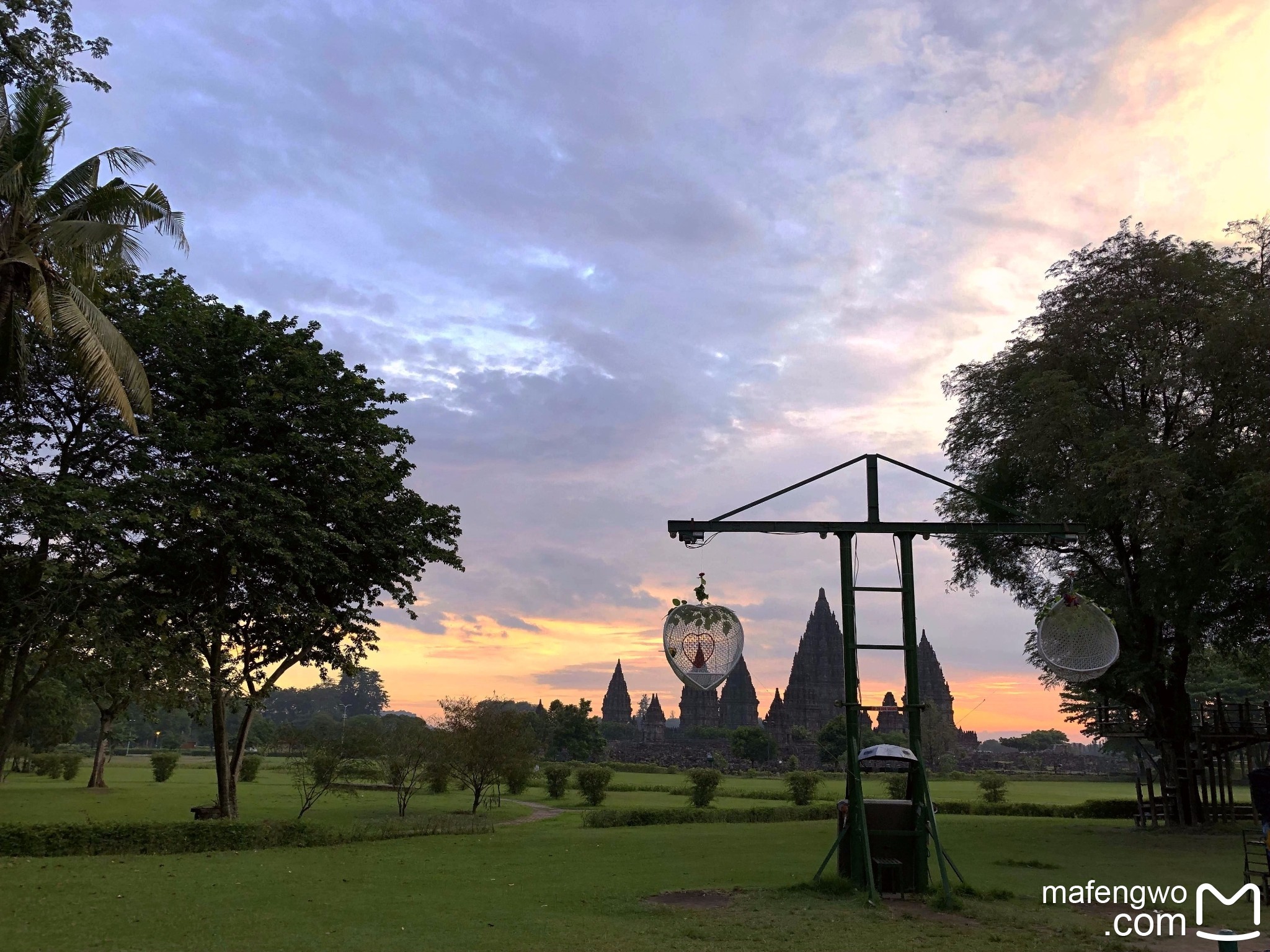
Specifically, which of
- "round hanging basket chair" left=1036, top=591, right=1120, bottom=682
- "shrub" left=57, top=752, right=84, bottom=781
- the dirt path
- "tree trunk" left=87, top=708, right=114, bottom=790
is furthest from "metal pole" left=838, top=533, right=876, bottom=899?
"shrub" left=57, top=752, right=84, bottom=781

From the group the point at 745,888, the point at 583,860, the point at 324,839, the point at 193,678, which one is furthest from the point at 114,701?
the point at 745,888

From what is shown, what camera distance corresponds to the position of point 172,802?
3269 cm

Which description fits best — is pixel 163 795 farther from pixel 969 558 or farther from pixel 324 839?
pixel 969 558

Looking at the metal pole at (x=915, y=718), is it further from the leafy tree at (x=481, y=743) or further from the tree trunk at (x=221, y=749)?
the leafy tree at (x=481, y=743)

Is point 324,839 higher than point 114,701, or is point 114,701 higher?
point 114,701

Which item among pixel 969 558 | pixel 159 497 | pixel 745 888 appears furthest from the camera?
pixel 969 558

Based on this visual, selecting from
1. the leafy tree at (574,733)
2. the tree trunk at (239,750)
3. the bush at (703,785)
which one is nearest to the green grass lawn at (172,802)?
the tree trunk at (239,750)

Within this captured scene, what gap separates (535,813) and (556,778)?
592cm

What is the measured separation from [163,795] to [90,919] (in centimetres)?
2922

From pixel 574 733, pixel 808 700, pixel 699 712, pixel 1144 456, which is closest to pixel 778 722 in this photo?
pixel 808 700

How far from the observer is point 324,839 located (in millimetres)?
20062

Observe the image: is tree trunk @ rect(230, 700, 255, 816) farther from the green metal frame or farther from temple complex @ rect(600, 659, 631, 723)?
temple complex @ rect(600, 659, 631, 723)

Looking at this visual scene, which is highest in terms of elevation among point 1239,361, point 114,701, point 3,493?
point 1239,361

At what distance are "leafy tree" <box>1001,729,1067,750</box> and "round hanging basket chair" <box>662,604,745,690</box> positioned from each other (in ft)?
426
